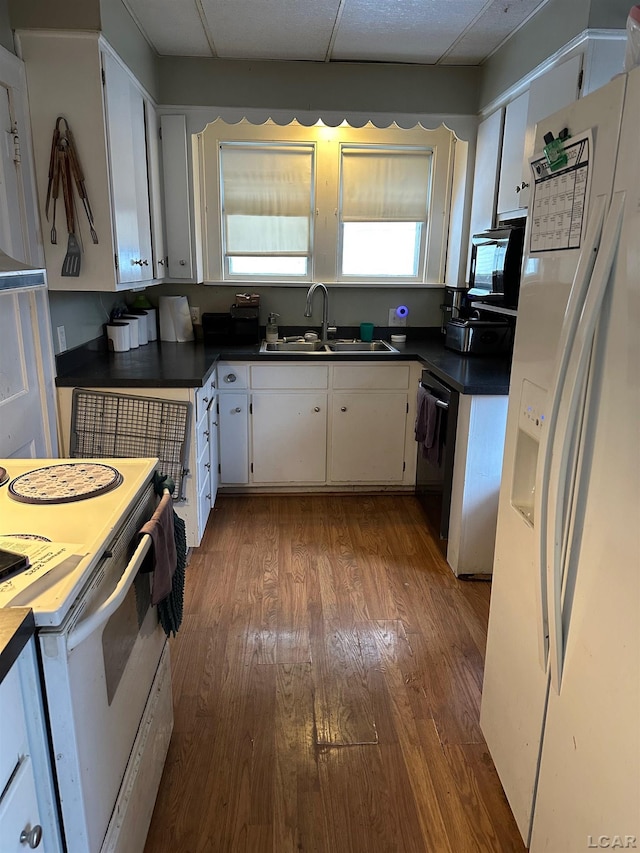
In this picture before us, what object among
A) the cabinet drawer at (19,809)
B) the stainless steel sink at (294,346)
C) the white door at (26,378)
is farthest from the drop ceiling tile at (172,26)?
the cabinet drawer at (19,809)

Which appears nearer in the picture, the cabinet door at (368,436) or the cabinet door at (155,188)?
the cabinet door at (155,188)

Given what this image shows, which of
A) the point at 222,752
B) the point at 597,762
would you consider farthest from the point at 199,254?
the point at 597,762

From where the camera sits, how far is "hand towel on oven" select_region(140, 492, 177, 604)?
4.31 ft

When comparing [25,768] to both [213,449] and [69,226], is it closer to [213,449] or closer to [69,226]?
[69,226]

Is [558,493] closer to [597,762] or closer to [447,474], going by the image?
[597,762]

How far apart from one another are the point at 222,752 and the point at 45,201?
2173 millimetres

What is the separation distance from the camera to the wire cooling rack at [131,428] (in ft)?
8.59

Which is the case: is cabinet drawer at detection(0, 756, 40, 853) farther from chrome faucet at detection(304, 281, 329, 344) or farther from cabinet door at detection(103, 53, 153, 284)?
chrome faucet at detection(304, 281, 329, 344)

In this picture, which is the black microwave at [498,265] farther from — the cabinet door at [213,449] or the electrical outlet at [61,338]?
the electrical outlet at [61,338]

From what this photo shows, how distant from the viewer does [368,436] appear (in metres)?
3.55

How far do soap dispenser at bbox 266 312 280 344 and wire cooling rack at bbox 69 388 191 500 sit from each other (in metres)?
1.26

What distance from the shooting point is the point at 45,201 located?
7.75 ft

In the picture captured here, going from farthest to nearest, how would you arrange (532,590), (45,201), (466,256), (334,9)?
(466,256)
(334,9)
(45,201)
(532,590)

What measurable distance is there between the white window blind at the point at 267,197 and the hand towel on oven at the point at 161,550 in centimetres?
285
